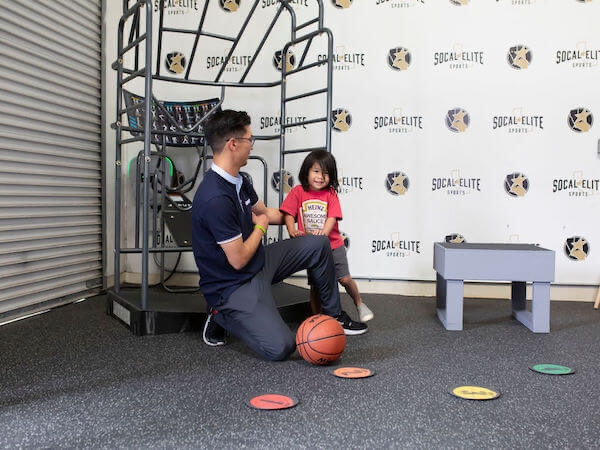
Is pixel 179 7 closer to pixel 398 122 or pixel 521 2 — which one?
pixel 398 122

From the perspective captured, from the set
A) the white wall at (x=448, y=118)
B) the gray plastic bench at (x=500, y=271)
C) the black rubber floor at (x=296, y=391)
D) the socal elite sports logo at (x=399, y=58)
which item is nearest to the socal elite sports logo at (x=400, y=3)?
the white wall at (x=448, y=118)

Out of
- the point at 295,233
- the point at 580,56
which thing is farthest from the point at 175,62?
the point at 580,56

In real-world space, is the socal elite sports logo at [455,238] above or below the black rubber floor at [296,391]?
above

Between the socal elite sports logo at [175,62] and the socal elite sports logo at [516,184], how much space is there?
2.56 metres

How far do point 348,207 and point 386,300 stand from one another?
2.44 feet

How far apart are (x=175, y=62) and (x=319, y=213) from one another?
1.94 m

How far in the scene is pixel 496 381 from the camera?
2.04 meters

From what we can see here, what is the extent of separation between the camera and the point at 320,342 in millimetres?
2137

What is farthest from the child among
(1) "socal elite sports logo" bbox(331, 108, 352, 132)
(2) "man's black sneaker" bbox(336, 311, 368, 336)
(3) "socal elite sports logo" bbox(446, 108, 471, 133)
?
(3) "socal elite sports logo" bbox(446, 108, 471, 133)

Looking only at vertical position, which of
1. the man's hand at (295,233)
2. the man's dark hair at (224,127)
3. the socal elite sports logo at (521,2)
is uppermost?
the socal elite sports logo at (521,2)

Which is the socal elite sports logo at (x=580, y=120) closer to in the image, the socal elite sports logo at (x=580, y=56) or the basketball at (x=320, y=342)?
the socal elite sports logo at (x=580, y=56)

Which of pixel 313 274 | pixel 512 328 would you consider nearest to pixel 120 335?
pixel 313 274

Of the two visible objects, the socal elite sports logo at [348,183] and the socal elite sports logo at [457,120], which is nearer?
the socal elite sports logo at [457,120]

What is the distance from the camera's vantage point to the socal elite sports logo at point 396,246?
3.90 meters
